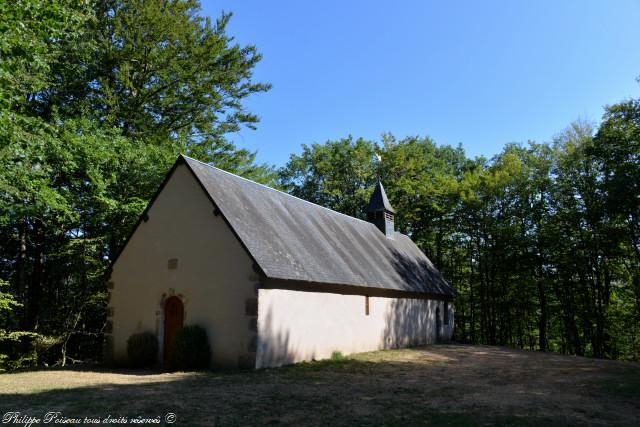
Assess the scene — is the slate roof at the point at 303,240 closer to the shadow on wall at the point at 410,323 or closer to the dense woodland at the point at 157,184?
the shadow on wall at the point at 410,323

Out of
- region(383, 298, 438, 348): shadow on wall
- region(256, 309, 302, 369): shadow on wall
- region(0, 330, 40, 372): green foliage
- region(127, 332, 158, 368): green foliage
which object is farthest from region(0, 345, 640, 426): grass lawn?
region(0, 330, 40, 372): green foliage

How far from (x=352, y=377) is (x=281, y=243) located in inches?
194

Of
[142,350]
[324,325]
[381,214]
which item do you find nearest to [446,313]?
[381,214]

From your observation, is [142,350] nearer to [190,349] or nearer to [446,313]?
[190,349]

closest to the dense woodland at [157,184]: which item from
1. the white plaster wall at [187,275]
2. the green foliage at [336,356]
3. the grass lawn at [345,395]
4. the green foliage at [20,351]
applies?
the green foliage at [20,351]

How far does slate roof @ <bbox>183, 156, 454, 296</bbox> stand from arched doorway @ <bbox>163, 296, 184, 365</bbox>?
10.4ft

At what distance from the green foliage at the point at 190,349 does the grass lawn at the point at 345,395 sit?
673 millimetres

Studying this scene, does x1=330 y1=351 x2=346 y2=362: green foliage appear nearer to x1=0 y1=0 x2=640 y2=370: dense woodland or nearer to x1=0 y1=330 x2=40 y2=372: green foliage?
x1=0 y1=0 x2=640 y2=370: dense woodland

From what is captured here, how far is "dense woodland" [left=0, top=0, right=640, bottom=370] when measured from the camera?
15.1 meters

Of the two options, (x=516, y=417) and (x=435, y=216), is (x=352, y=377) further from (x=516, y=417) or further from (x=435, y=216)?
(x=435, y=216)

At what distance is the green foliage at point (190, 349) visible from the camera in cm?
1267

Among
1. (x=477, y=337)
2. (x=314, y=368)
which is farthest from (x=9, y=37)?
(x=477, y=337)

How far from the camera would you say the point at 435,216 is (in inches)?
1335

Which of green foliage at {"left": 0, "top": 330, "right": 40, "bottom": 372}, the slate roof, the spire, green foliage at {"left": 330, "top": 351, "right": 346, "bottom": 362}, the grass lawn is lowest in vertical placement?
green foliage at {"left": 0, "top": 330, "right": 40, "bottom": 372}
